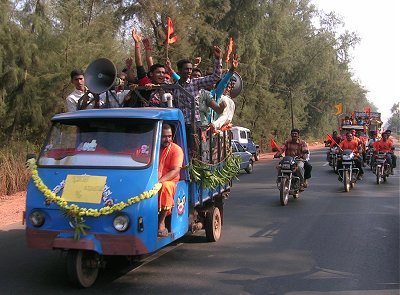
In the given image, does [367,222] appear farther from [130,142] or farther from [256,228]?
[130,142]

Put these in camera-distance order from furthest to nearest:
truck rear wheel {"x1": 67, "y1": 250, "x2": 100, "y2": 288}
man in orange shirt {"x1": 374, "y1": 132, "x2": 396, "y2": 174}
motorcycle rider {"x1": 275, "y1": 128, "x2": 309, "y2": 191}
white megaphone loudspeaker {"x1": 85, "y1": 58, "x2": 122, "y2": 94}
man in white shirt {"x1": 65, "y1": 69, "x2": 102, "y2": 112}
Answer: man in orange shirt {"x1": 374, "y1": 132, "x2": 396, "y2": 174} → motorcycle rider {"x1": 275, "y1": 128, "x2": 309, "y2": 191} → man in white shirt {"x1": 65, "y1": 69, "x2": 102, "y2": 112} → white megaphone loudspeaker {"x1": 85, "y1": 58, "x2": 122, "y2": 94} → truck rear wheel {"x1": 67, "y1": 250, "x2": 100, "y2": 288}

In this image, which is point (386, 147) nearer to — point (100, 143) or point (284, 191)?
point (284, 191)

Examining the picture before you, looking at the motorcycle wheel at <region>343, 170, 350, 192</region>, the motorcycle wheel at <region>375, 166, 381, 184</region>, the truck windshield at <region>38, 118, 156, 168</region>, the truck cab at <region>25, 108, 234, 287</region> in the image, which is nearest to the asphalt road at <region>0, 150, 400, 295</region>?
the truck cab at <region>25, 108, 234, 287</region>

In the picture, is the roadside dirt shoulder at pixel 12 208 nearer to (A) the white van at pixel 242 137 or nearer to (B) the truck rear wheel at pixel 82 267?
(B) the truck rear wheel at pixel 82 267

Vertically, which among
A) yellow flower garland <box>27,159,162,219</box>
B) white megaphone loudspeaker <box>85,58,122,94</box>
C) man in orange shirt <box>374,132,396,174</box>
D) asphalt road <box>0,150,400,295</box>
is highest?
white megaphone loudspeaker <box>85,58,122,94</box>

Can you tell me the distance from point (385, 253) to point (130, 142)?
4.08 m

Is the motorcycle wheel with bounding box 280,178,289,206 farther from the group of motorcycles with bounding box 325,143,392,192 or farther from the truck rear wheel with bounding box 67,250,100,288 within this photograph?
the truck rear wheel with bounding box 67,250,100,288

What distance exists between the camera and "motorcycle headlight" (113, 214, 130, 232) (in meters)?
4.82

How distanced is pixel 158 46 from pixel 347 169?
13361 millimetres

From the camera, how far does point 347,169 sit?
14.0 metres

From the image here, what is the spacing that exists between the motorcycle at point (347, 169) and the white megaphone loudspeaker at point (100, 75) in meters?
9.51

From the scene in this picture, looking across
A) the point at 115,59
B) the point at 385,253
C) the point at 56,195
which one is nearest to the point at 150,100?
the point at 56,195

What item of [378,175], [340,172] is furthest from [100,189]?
[378,175]

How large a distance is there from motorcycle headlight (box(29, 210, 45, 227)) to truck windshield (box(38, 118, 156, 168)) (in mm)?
598
